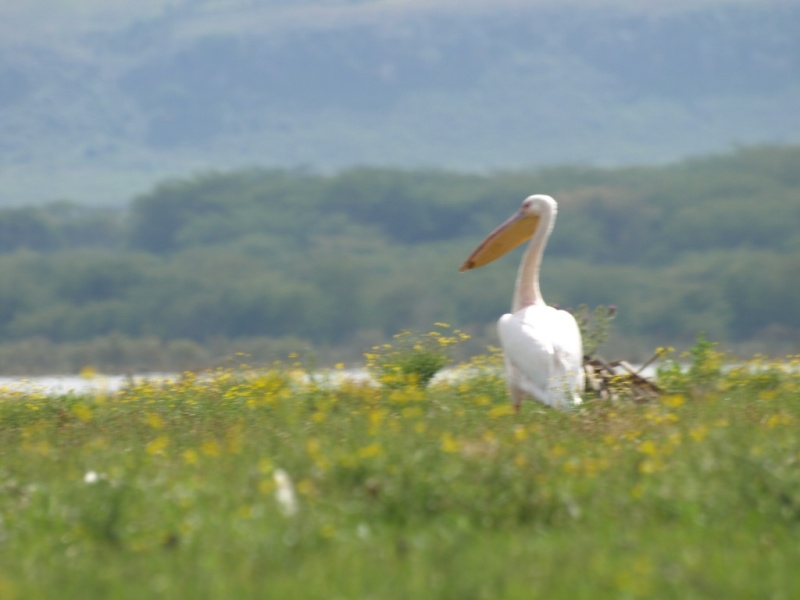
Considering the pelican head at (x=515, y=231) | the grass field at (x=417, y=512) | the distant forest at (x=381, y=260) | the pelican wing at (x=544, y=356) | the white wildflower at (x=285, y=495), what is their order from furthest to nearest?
the distant forest at (x=381, y=260) → the pelican head at (x=515, y=231) → the pelican wing at (x=544, y=356) → the white wildflower at (x=285, y=495) → the grass field at (x=417, y=512)

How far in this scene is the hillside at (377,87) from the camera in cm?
8719

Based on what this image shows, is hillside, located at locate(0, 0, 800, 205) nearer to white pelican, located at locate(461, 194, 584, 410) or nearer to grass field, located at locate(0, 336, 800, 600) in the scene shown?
white pelican, located at locate(461, 194, 584, 410)

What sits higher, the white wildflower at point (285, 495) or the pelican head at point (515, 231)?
the white wildflower at point (285, 495)

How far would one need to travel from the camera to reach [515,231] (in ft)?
37.8

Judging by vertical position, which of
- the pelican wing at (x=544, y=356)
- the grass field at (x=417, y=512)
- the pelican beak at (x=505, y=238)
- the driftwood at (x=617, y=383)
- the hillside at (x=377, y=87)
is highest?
the grass field at (x=417, y=512)

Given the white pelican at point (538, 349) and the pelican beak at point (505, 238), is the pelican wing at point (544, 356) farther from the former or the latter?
the pelican beak at point (505, 238)

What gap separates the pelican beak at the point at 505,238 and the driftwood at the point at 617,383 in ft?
3.76

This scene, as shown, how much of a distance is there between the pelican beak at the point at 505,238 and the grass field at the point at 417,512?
3.20m

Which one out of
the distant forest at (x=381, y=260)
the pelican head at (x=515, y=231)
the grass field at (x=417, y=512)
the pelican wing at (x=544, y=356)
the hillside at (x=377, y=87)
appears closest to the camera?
the grass field at (x=417, y=512)

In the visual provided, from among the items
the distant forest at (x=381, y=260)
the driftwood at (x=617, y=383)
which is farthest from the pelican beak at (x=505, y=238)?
A: the distant forest at (x=381, y=260)

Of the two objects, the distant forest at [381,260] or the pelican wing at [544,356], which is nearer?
the pelican wing at [544,356]

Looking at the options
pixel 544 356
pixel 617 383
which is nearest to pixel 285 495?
pixel 544 356

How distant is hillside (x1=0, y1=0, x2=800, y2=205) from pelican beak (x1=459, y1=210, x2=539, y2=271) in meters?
66.5

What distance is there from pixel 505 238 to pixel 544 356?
2.14 m
